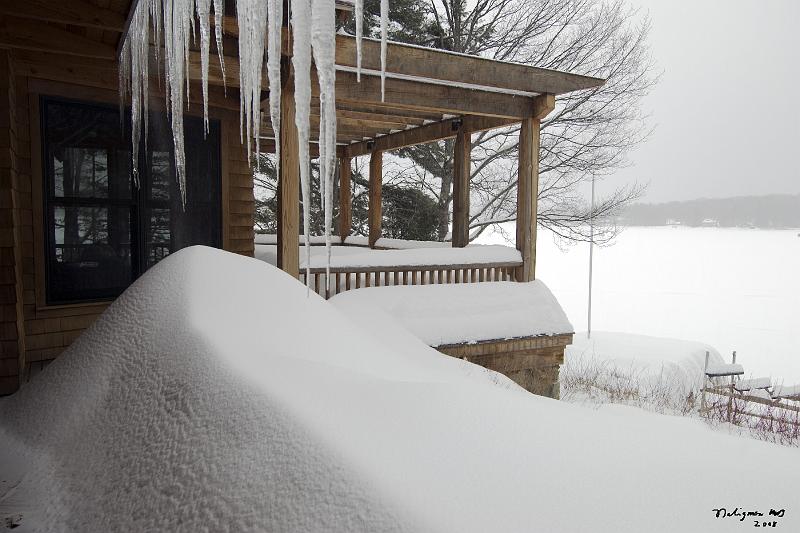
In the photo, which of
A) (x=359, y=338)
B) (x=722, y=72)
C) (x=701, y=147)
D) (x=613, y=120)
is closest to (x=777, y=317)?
(x=613, y=120)

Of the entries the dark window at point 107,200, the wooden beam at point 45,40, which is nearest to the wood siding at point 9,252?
the wooden beam at point 45,40

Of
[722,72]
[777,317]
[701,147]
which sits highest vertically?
[722,72]

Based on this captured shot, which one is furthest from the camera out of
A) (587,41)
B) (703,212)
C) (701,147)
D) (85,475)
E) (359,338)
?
(701,147)

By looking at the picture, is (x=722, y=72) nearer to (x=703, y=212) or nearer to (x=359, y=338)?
(x=703, y=212)

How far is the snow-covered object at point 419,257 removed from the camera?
6.27 metres

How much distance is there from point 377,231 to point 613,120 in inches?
301

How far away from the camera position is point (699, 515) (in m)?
1.36

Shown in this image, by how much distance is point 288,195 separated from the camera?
539cm

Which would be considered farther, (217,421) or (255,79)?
A: (255,79)

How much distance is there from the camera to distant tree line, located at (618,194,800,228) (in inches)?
1652

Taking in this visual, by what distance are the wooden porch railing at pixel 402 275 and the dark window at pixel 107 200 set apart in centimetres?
155

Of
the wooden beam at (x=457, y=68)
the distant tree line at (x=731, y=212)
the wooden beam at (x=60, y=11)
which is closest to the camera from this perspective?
the wooden beam at (x=60, y=11)

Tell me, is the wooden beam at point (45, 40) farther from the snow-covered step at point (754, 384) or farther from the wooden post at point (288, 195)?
the snow-covered step at point (754, 384)

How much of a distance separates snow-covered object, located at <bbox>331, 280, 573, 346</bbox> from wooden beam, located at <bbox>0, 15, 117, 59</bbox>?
3.31m
